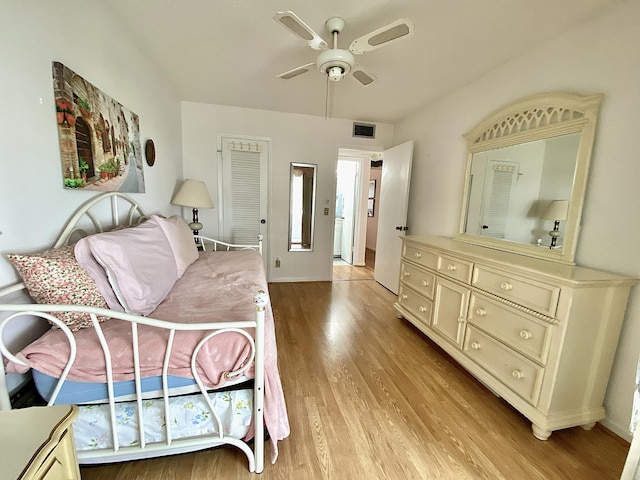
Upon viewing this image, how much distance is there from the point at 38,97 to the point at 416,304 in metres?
2.78

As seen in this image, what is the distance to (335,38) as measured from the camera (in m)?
1.71

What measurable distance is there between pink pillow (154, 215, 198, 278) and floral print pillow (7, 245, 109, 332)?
0.72 m

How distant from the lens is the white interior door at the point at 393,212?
3.34 m

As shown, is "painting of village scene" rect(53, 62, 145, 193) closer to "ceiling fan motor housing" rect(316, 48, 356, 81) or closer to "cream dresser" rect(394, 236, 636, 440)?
"ceiling fan motor housing" rect(316, 48, 356, 81)

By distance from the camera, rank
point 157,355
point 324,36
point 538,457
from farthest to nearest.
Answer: point 324,36 → point 538,457 → point 157,355

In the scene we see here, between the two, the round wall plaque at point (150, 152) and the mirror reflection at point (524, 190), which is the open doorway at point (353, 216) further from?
the round wall plaque at point (150, 152)

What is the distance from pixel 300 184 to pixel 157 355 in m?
3.07

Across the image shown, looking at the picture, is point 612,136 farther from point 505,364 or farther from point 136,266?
point 136,266

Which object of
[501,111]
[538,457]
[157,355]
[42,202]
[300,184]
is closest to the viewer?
[157,355]

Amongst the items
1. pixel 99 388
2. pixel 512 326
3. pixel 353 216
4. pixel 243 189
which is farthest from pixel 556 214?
pixel 353 216

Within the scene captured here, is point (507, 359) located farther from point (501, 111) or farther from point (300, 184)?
point (300, 184)

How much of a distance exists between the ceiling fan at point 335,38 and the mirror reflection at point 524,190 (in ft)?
4.08

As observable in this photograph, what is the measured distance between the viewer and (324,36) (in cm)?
188

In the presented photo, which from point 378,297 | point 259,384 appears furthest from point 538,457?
point 378,297
